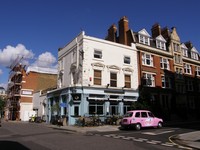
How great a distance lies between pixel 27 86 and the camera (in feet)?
163

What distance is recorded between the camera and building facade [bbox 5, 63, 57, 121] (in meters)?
47.7

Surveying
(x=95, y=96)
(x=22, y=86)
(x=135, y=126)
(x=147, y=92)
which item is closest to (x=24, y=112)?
(x=22, y=86)

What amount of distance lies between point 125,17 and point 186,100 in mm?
19072

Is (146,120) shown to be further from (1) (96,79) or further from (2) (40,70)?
(2) (40,70)

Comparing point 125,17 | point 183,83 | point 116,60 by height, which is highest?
point 125,17

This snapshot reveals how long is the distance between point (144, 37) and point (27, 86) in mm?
31133

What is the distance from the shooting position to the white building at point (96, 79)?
25.9 meters

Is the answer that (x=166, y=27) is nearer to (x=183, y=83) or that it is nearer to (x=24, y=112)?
(x=183, y=83)

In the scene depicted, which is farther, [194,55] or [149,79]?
[194,55]

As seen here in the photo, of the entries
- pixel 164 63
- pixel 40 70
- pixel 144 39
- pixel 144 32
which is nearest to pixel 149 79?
pixel 164 63

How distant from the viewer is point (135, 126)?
19.2 meters

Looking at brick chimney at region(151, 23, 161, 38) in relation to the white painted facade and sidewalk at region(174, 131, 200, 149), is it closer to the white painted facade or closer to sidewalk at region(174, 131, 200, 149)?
the white painted facade

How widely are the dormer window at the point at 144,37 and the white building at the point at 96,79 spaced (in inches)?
121

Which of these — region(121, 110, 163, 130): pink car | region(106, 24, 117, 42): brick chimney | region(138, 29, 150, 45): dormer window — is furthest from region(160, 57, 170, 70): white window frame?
region(121, 110, 163, 130): pink car
